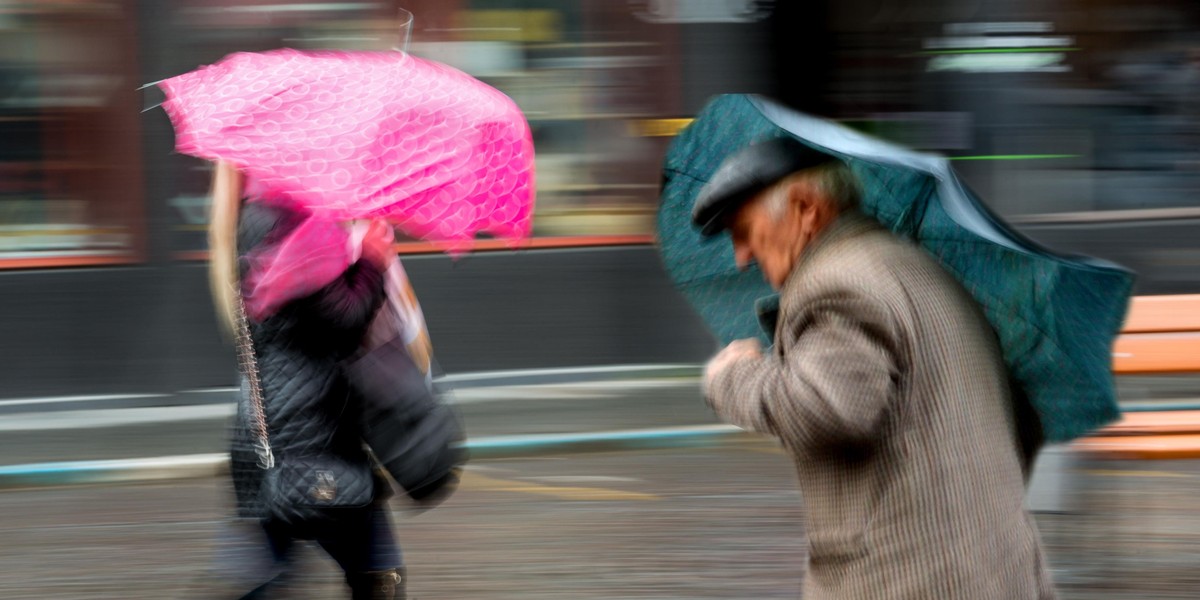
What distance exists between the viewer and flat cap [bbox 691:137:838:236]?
7.40 ft

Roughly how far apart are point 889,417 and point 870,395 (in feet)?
0.26

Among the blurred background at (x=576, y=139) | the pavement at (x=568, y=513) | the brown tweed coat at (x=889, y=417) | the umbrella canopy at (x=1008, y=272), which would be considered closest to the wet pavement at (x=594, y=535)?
the pavement at (x=568, y=513)

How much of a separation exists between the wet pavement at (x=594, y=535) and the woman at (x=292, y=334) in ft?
5.02

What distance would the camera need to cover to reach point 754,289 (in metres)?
2.75

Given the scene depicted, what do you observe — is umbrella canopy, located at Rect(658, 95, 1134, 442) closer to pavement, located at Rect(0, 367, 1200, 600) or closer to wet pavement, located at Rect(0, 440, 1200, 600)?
pavement, located at Rect(0, 367, 1200, 600)

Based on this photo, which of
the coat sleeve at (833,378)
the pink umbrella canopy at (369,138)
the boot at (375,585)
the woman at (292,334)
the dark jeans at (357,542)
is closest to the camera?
the coat sleeve at (833,378)

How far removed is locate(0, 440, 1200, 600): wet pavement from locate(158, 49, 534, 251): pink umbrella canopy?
2048 mm

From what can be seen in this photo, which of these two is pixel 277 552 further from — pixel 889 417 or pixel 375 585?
pixel 889 417

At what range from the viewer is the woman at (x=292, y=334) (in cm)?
319

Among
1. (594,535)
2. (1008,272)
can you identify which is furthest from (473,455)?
(1008,272)

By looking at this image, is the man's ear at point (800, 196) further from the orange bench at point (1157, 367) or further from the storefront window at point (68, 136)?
the storefront window at point (68, 136)

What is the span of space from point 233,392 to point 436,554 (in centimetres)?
341

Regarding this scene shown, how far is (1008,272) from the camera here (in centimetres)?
226

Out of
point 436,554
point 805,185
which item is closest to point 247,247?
point 805,185
